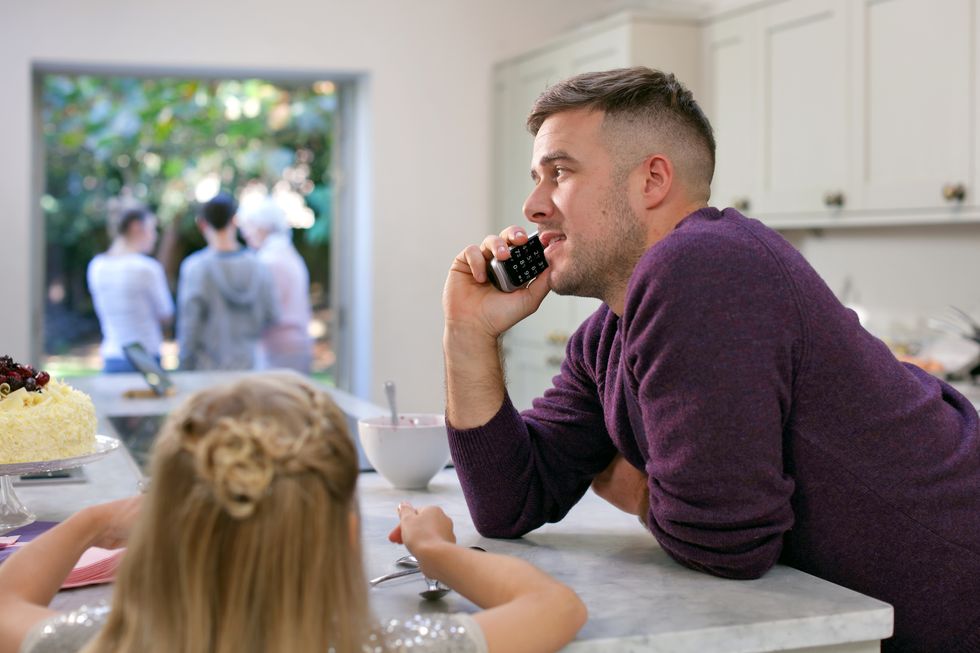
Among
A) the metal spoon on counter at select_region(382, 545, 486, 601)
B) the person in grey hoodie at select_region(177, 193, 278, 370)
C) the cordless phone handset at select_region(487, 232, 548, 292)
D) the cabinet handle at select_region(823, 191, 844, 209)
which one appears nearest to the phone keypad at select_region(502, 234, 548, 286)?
the cordless phone handset at select_region(487, 232, 548, 292)

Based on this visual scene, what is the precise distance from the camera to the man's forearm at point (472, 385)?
4.99ft

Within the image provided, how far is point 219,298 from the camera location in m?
5.14

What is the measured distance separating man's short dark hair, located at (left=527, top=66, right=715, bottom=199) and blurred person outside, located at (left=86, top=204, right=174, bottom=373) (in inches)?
153

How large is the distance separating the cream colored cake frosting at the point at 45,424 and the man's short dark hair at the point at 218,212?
139 inches

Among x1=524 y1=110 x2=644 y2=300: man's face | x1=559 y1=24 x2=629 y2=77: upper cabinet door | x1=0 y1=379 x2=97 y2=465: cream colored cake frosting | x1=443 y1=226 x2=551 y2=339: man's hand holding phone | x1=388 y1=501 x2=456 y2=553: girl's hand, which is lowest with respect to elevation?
x1=388 y1=501 x2=456 y2=553: girl's hand

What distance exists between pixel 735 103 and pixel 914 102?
830 mm

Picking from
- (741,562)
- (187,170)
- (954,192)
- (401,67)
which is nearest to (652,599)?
(741,562)

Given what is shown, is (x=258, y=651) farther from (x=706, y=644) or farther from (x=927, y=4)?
(x=927, y=4)

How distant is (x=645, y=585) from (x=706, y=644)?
16 centimetres

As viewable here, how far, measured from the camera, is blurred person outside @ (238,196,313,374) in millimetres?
5188

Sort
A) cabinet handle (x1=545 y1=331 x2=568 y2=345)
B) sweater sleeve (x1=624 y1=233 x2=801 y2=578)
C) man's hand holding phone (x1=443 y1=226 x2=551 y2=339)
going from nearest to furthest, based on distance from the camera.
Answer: sweater sleeve (x1=624 y1=233 x2=801 y2=578), man's hand holding phone (x1=443 y1=226 x2=551 y2=339), cabinet handle (x1=545 y1=331 x2=568 y2=345)

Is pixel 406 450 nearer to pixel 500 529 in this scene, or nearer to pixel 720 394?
pixel 500 529

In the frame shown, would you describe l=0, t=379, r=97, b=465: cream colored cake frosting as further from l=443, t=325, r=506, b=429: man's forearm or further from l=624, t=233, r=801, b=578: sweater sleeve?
l=624, t=233, r=801, b=578: sweater sleeve

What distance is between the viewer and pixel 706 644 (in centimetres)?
106
